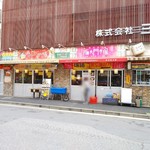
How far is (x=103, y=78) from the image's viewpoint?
16.6 m

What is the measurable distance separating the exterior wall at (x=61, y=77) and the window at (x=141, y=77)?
4846 mm

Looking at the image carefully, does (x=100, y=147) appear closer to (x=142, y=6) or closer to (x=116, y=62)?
(x=116, y=62)

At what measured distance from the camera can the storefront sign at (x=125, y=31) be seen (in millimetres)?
15068

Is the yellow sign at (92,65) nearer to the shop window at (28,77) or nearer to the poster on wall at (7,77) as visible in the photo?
the shop window at (28,77)

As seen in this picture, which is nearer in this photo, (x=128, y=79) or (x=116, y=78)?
(x=128, y=79)

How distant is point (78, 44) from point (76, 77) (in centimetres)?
244

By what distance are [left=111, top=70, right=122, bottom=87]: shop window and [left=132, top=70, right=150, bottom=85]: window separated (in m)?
0.91

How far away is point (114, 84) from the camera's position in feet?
→ 53.1

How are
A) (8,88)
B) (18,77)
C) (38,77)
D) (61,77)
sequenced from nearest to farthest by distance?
1. (61,77)
2. (38,77)
3. (18,77)
4. (8,88)

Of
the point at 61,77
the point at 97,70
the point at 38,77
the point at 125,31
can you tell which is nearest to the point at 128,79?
the point at 97,70

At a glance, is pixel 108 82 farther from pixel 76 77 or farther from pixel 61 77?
pixel 61 77

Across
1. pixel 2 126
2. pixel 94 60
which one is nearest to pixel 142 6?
pixel 94 60

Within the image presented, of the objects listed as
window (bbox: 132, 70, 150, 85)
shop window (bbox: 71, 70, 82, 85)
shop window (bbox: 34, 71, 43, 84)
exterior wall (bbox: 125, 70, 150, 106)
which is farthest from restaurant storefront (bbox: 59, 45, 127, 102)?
shop window (bbox: 34, 71, 43, 84)

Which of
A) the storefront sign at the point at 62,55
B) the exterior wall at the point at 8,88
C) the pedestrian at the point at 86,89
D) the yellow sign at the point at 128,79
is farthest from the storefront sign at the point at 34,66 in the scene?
the yellow sign at the point at 128,79
